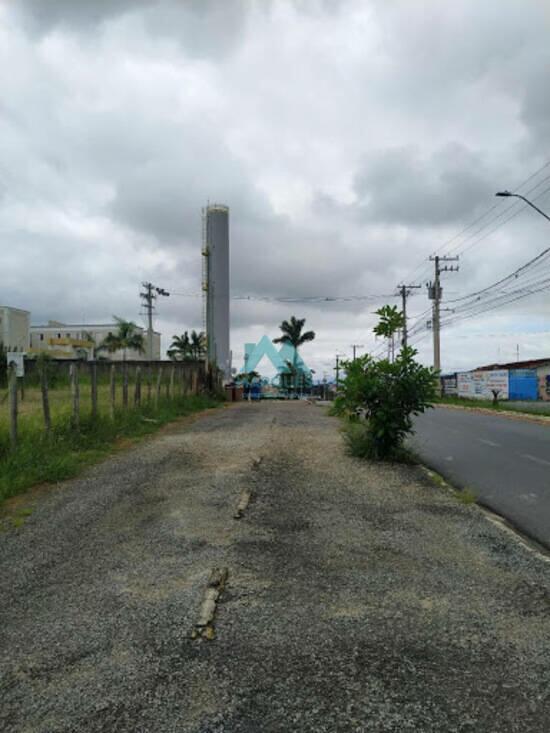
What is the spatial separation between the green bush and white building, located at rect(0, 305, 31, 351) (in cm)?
7322

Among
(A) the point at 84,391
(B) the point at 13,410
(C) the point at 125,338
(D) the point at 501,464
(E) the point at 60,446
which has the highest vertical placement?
(C) the point at 125,338

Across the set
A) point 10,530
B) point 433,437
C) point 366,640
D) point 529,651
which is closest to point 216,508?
point 10,530

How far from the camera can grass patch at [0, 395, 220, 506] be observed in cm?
838

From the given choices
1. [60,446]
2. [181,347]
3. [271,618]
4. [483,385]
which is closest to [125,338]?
[181,347]

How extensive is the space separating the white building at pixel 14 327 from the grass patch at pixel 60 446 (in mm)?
68408

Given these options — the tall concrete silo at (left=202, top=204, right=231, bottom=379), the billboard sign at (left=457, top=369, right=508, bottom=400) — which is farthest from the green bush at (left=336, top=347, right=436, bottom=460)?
the billboard sign at (left=457, top=369, right=508, bottom=400)

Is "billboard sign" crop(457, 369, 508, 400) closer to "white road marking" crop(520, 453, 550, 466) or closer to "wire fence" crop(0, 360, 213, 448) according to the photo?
"wire fence" crop(0, 360, 213, 448)

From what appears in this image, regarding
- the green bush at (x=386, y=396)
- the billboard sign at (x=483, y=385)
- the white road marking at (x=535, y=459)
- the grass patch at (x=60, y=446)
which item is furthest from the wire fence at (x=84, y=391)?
the billboard sign at (x=483, y=385)

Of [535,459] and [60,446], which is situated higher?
[60,446]

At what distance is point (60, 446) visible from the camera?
10602 mm

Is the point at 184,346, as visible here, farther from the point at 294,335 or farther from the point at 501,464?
the point at 501,464

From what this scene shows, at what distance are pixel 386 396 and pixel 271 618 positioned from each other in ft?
24.9

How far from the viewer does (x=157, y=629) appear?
3.71m

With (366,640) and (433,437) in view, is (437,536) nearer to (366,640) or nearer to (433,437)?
(366,640)
